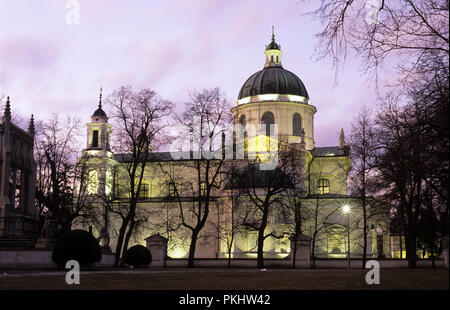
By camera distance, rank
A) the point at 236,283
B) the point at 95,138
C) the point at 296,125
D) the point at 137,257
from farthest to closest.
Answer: the point at 296,125 → the point at 95,138 → the point at 137,257 → the point at 236,283

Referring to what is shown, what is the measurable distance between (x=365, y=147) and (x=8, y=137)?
25.9 meters

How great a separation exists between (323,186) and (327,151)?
5.28m

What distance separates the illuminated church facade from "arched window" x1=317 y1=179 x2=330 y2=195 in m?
0.13

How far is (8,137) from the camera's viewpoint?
3362cm

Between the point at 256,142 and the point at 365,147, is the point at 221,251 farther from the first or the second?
the point at 365,147

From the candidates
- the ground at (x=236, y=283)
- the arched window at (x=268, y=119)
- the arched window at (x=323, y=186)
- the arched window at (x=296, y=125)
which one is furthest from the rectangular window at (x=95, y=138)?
the ground at (x=236, y=283)

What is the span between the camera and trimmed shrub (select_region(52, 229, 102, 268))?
90.7ft

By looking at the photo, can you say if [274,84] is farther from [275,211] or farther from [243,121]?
[275,211]

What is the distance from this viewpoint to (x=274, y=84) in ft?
254

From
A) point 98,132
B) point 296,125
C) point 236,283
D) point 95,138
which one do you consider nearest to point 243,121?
point 296,125

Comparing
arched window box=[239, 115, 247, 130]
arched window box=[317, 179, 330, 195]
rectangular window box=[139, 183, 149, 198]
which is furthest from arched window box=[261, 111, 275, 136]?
rectangular window box=[139, 183, 149, 198]

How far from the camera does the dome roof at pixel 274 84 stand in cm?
7725
